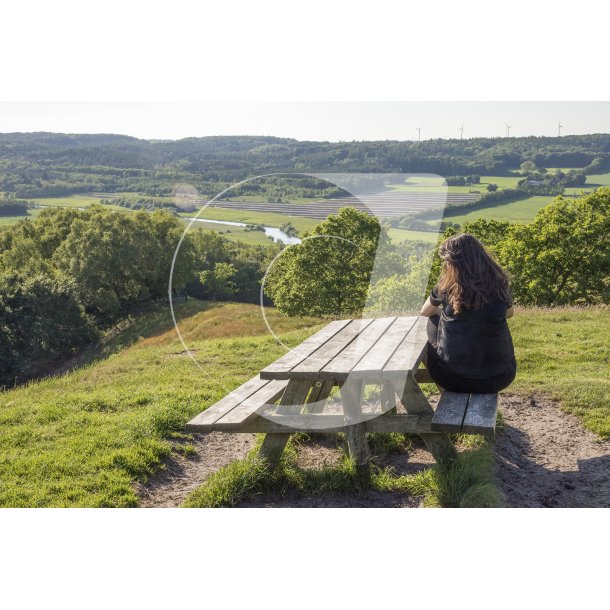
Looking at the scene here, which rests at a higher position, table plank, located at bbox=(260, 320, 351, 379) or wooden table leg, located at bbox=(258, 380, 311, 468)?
table plank, located at bbox=(260, 320, 351, 379)

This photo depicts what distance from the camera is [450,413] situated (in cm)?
410

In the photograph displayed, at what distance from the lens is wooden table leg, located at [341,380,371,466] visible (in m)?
4.19

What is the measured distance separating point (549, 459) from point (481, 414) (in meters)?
1.27

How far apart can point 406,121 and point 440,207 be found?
4.80 feet

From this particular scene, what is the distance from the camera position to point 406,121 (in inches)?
267

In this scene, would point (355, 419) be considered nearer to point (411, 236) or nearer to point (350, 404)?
point (350, 404)

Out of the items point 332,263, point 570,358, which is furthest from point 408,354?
point 570,358

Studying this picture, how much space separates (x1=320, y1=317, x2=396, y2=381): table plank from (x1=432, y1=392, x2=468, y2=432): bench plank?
2.23 ft

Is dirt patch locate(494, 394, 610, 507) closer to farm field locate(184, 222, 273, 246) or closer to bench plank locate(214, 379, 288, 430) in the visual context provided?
bench plank locate(214, 379, 288, 430)

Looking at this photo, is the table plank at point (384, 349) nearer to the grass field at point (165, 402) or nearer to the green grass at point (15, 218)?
the grass field at point (165, 402)

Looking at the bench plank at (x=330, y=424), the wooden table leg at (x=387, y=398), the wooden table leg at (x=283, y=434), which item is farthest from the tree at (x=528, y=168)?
the wooden table leg at (x=283, y=434)

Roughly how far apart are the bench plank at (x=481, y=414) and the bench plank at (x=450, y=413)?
0.04 m

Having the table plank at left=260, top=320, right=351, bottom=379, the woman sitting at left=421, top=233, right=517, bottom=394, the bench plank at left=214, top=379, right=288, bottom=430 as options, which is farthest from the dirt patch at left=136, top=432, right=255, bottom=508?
the woman sitting at left=421, top=233, right=517, bottom=394

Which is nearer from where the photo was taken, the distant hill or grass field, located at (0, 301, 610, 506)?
grass field, located at (0, 301, 610, 506)
